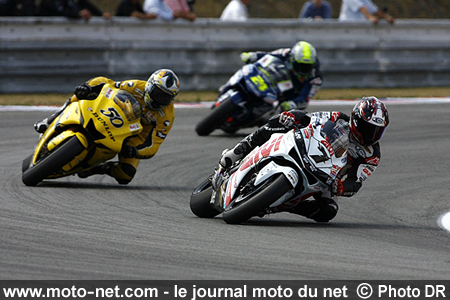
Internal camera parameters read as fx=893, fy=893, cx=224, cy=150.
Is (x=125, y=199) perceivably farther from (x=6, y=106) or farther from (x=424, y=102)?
(x=424, y=102)

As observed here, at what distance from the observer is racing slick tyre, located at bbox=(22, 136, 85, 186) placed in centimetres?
889

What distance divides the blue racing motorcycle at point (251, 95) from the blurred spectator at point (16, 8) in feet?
14.3

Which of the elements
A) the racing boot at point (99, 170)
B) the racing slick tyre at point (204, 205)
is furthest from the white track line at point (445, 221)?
the racing boot at point (99, 170)

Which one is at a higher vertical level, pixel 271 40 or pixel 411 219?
pixel 271 40

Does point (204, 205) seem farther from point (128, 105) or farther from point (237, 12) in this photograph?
point (237, 12)

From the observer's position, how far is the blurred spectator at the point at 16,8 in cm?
1539

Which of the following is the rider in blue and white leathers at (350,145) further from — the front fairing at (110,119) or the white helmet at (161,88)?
the front fairing at (110,119)

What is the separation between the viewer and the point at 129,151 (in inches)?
366

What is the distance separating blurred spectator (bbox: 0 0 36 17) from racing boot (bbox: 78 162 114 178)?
6.81 m

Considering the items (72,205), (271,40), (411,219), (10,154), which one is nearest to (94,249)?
(72,205)

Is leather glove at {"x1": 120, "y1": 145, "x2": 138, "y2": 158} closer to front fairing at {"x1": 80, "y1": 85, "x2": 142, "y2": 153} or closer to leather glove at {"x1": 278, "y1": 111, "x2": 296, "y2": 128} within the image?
front fairing at {"x1": 80, "y1": 85, "x2": 142, "y2": 153}

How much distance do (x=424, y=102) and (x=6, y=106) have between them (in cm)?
756
